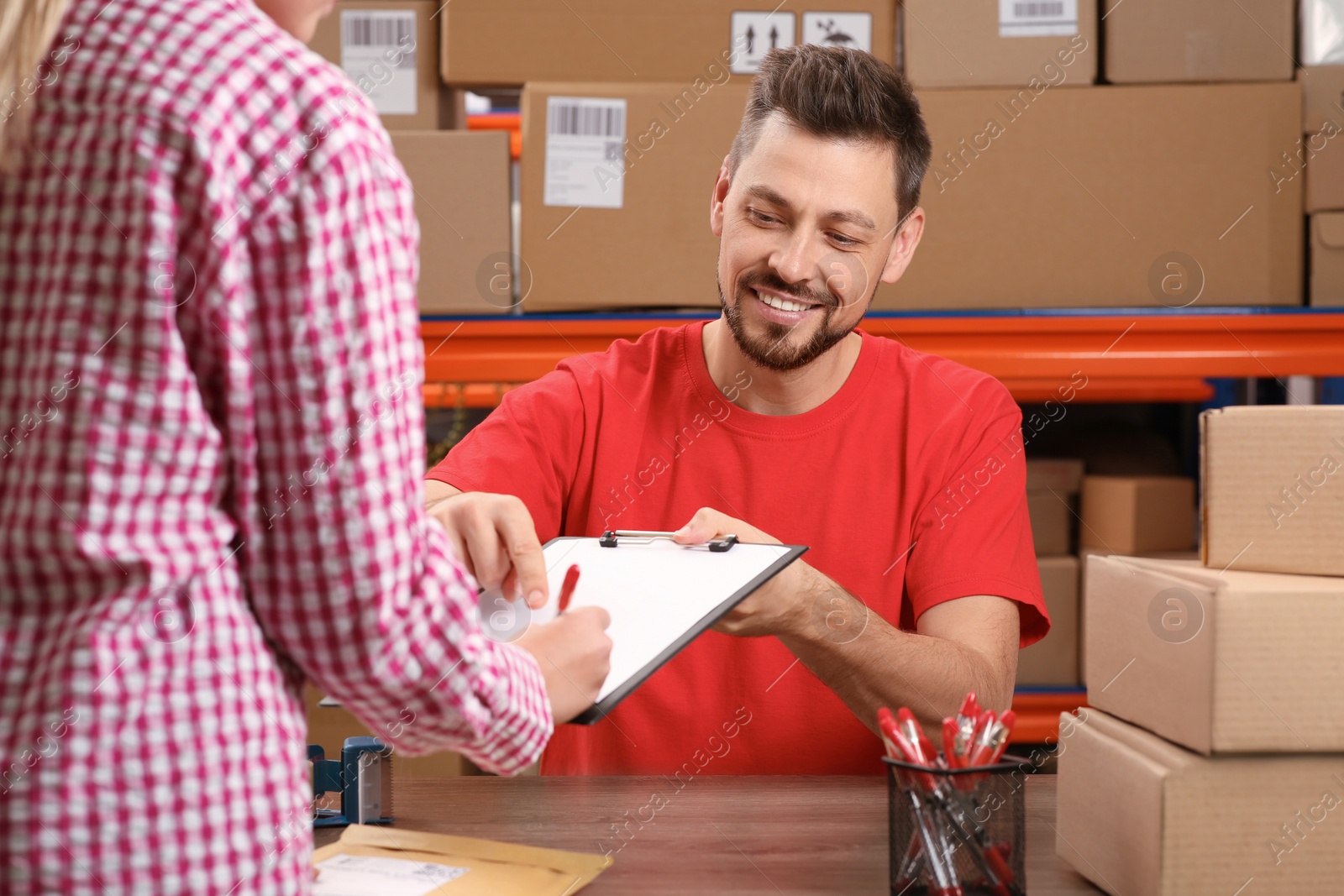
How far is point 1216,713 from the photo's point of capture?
0.75m

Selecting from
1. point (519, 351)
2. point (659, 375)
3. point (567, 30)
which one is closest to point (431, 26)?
point (567, 30)

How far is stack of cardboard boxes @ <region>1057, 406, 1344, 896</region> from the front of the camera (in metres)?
0.76

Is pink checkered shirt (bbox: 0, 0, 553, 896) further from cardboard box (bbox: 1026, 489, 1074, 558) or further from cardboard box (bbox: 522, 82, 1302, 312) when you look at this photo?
Answer: cardboard box (bbox: 1026, 489, 1074, 558)

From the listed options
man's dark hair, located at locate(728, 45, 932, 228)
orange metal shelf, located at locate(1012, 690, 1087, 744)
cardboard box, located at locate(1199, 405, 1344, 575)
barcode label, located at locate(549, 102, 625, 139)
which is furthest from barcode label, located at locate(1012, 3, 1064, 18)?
cardboard box, located at locate(1199, 405, 1344, 575)

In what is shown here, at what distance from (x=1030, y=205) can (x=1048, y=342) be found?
242 millimetres

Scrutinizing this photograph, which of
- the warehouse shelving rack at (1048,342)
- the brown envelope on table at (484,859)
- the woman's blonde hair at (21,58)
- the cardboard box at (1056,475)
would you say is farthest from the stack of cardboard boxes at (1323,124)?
the woman's blonde hair at (21,58)

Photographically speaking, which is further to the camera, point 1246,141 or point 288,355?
point 1246,141

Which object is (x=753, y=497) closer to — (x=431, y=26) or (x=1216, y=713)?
(x=1216, y=713)

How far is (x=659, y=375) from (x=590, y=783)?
573 mm

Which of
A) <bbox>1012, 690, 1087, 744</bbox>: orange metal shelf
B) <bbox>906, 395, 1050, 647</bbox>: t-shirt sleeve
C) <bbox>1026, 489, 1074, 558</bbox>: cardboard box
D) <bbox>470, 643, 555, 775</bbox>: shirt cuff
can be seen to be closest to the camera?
<bbox>470, 643, 555, 775</bbox>: shirt cuff

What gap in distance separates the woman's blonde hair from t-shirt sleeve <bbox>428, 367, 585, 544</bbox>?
2.86 feet

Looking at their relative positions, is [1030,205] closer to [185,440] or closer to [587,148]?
[587,148]

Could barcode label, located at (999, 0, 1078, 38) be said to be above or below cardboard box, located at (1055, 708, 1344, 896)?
above

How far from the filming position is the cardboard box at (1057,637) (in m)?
2.17
